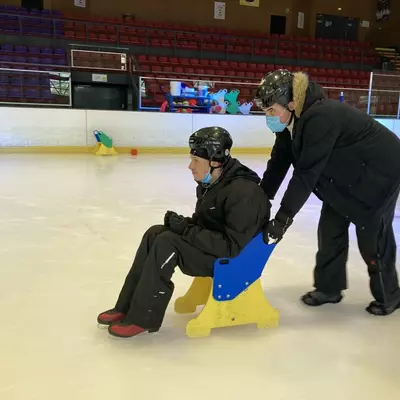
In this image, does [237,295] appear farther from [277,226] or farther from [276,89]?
[276,89]

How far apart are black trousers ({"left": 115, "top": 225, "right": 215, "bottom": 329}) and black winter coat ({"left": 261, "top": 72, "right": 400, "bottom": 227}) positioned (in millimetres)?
373

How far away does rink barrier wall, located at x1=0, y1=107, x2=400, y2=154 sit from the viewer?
24.7 feet

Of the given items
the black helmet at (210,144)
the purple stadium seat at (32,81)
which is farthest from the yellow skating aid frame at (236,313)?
the purple stadium seat at (32,81)

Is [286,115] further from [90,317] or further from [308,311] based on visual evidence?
[90,317]

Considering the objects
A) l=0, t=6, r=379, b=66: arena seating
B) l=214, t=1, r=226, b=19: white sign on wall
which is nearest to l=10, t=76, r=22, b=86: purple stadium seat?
l=0, t=6, r=379, b=66: arena seating

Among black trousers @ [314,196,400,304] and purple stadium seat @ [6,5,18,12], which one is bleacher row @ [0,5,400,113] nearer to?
purple stadium seat @ [6,5,18,12]

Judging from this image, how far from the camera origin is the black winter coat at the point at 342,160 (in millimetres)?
1683

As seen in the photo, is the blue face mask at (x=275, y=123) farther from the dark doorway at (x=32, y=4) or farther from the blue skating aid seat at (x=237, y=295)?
the dark doorway at (x=32, y=4)

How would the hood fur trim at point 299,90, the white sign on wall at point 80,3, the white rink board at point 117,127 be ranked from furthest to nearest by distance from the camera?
the white sign on wall at point 80,3
the white rink board at point 117,127
the hood fur trim at point 299,90

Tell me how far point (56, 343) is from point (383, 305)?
134cm

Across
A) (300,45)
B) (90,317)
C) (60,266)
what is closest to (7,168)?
(60,266)

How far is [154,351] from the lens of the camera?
164 centimetres

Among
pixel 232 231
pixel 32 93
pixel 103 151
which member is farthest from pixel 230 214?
pixel 32 93

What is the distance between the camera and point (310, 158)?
1.68 m
